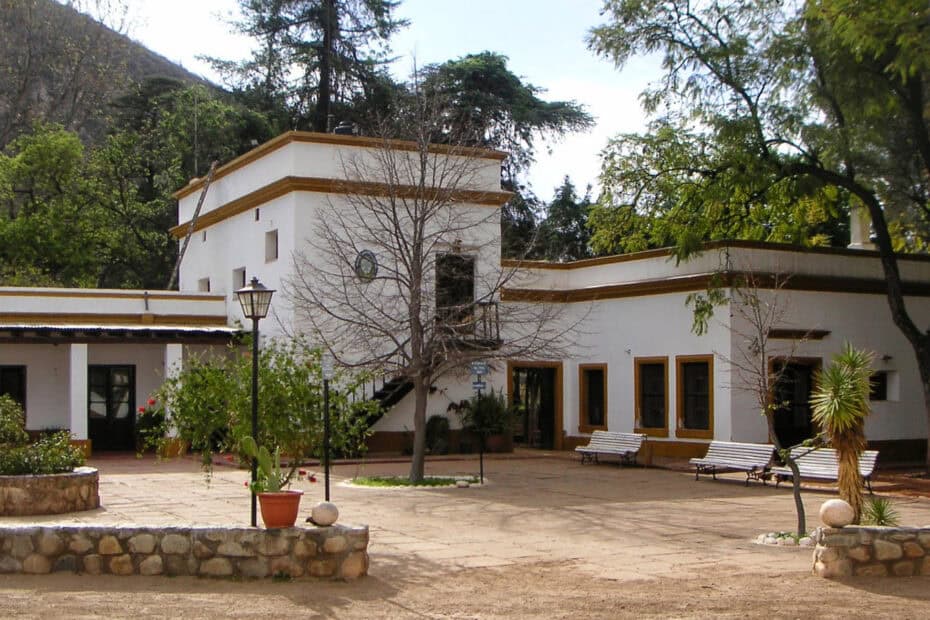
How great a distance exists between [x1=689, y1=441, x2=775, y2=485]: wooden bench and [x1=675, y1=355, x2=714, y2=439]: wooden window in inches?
104

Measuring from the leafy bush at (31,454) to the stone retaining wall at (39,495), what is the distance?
23cm

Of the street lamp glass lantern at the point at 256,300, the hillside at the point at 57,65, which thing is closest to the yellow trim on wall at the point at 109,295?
the street lamp glass lantern at the point at 256,300

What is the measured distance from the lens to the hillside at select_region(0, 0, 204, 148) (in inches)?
1718

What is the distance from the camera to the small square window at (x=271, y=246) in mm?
24859

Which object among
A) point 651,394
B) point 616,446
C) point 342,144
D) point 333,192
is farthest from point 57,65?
point 616,446

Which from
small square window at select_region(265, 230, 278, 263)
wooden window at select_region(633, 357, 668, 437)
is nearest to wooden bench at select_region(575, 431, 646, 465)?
wooden window at select_region(633, 357, 668, 437)

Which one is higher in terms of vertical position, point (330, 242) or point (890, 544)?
point (330, 242)

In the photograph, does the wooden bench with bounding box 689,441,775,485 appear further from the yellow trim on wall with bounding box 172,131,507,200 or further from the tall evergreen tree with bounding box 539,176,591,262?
the tall evergreen tree with bounding box 539,176,591,262

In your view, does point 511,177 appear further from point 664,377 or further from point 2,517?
point 2,517

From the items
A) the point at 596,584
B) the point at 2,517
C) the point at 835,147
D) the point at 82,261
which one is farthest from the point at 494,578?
the point at 82,261

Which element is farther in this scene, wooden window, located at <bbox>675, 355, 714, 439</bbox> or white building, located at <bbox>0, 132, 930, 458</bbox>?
white building, located at <bbox>0, 132, 930, 458</bbox>

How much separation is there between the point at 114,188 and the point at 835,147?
2655cm

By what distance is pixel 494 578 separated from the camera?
10.1m

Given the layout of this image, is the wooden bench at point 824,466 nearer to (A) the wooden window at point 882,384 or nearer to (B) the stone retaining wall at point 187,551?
(A) the wooden window at point 882,384
